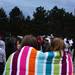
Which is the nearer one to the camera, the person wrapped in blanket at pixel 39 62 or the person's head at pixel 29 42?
the person wrapped in blanket at pixel 39 62

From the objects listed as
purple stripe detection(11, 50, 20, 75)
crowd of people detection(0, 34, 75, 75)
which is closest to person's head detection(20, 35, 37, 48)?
crowd of people detection(0, 34, 75, 75)

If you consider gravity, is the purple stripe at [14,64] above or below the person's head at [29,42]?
below

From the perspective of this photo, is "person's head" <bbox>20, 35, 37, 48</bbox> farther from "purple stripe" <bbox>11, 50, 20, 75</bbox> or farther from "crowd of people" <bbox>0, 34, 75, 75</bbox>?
"purple stripe" <bbox>11, 50, 20, 75</bbox>

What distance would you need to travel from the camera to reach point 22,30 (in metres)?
67.4

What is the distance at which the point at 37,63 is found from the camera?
25.9 feet

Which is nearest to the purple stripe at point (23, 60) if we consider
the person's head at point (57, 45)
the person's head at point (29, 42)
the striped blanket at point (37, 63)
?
the striped blanket at point (37, 63)

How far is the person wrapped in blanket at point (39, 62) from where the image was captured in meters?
7.86

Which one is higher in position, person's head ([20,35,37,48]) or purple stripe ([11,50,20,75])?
person's head ([20,35,37,48])

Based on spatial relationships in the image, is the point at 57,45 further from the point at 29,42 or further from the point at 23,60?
the point at 23,60

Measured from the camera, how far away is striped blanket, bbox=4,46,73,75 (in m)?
7.86

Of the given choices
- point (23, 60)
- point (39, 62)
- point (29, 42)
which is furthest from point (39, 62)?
point (29, 42)

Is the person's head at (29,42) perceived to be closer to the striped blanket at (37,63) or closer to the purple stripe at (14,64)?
the striped blanket at (37,63)

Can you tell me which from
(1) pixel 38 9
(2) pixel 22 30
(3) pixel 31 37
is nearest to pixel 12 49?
(3) pixel 31 37

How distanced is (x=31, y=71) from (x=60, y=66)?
46cm
